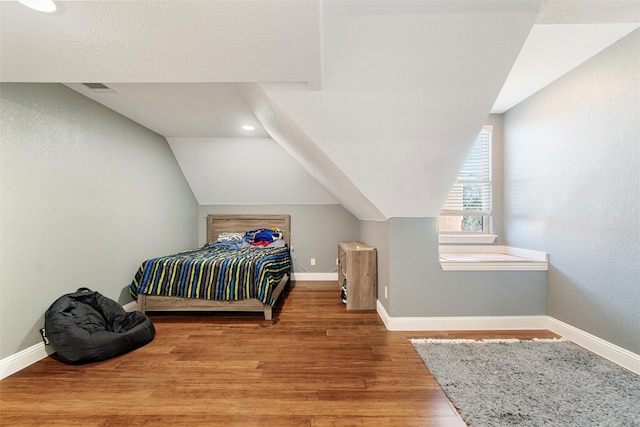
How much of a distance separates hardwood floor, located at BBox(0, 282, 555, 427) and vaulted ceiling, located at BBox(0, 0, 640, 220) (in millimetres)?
1360

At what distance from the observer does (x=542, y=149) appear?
280cm

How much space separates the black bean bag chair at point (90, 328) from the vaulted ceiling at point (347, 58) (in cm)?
169

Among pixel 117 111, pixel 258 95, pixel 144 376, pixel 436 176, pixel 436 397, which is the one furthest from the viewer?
pixel 117 111

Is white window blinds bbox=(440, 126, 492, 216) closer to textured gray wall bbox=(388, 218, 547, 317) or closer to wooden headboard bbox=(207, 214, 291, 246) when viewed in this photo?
textured gray wall bbox=(388, 218, 547, 317)

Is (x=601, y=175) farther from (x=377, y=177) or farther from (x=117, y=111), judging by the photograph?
(x=117, y=111)

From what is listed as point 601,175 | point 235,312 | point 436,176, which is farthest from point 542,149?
point 235,312

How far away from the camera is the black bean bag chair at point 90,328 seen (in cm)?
205

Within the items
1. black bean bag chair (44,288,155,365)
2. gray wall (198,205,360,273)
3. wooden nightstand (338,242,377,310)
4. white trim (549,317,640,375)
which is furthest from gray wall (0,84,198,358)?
white trim (549,317,640,375)

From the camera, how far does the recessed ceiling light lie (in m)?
1.23

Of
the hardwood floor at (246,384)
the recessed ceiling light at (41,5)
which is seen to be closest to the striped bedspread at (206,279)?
the hardwood floor at (246,384)

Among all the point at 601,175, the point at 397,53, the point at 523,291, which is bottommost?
the point at 523,291

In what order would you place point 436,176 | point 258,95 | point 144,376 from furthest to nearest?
point 436,176
point 258,95
point 144,376

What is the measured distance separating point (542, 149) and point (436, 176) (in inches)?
53.5

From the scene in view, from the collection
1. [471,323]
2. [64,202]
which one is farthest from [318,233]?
[64,202]
